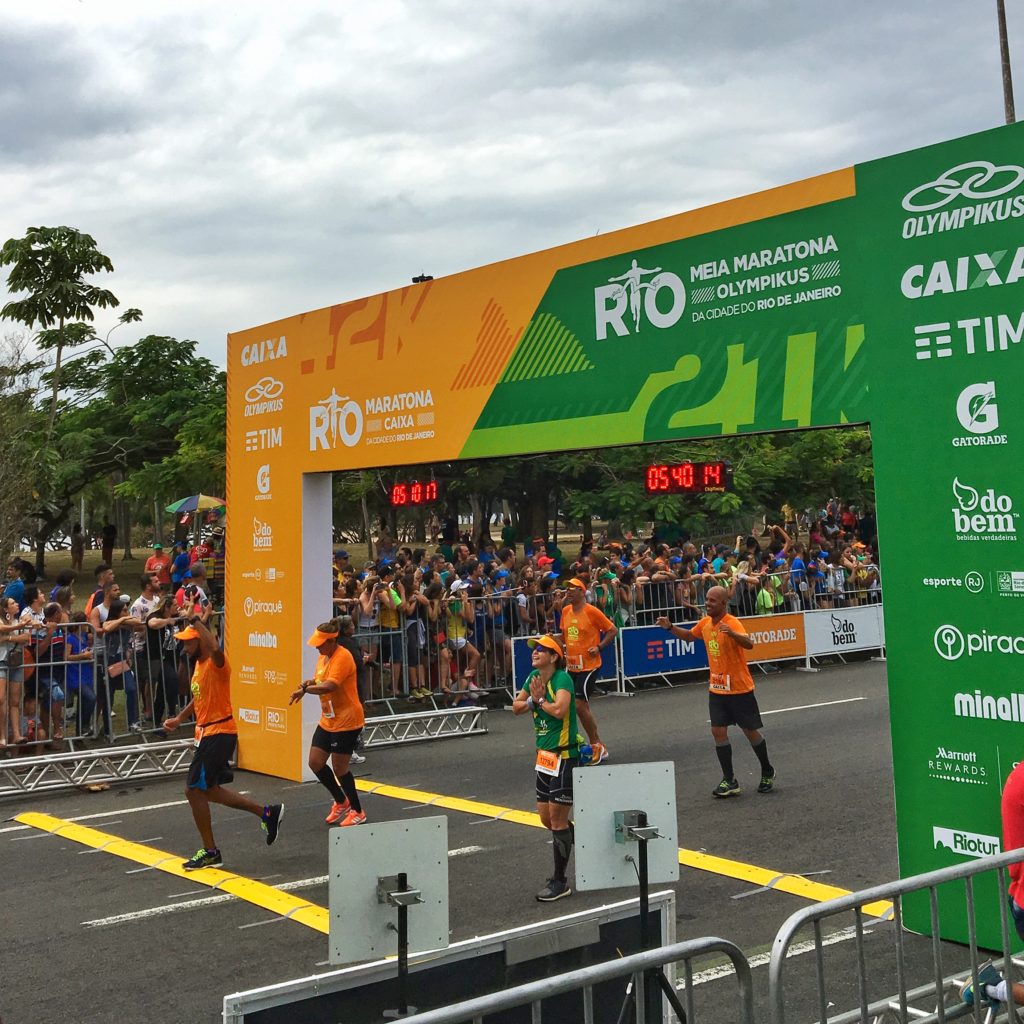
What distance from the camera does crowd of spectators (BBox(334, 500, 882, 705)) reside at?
53.1 ft

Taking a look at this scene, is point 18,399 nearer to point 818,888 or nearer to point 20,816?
point 20,816

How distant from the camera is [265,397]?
13117 mm

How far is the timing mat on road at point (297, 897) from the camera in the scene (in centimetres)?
776

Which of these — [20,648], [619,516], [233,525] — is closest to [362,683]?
[233,525]

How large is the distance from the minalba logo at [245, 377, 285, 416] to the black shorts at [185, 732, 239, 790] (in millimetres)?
4758

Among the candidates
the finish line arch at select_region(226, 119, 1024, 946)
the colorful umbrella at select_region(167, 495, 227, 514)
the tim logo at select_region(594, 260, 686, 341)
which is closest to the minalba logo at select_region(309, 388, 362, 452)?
the finish line arch at select_region(226, 119, 1024, 946)

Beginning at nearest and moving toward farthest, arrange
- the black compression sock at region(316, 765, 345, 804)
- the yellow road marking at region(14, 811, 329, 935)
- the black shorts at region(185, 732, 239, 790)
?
the yellow road marking at region(14, 811, 329, 935), the black shorts at region(185, 732, 239, 790), the black compression sock at region(316, 765, 345, 804)

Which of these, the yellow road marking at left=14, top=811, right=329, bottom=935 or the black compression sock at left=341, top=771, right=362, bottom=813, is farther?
the black compression sock at left=341, top=771, right=362, bottom=813

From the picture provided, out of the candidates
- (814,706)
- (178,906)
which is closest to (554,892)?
(178,906)

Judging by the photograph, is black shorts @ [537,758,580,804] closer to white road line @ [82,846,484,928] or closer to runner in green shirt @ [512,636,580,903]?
runner in green shirt @ [512,636,580,903]

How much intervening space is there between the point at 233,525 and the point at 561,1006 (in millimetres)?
10288

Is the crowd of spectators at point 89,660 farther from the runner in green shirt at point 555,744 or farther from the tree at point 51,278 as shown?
the tree at point 51,278

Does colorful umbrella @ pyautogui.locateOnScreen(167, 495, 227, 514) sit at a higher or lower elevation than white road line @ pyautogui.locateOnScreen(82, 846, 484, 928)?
higher

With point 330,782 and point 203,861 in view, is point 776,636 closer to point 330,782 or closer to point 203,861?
point 330,782
